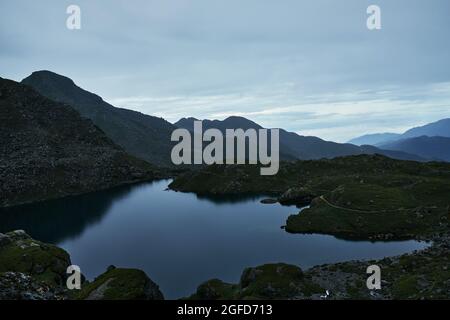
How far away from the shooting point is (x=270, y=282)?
57.5 metres

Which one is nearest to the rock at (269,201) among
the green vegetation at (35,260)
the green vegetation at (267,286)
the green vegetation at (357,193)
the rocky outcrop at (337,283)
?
the green vegetation at (357,193)

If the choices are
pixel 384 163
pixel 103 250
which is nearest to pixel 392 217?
pixel 103 250

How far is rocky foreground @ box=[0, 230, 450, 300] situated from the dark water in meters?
7.51

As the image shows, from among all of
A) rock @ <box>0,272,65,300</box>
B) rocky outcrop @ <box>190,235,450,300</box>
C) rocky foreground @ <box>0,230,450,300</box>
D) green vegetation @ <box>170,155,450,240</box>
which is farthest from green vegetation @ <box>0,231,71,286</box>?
green vegetation @ <box>170,155,450,240</box>

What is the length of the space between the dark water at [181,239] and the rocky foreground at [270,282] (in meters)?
7.51

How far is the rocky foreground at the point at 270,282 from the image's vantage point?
51656 millimetres

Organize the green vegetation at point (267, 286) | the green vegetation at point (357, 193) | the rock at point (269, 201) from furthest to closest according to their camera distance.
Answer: the rock at point (269, 201) < the green vegetation at point (357, 193) < the green vegetation at point (267, 286)

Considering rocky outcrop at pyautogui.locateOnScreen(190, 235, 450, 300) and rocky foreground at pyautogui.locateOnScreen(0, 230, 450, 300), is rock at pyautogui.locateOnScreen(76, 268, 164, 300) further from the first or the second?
rocky outcrop at pyautogui.locateOnScreen(190, 235, 450, 300)

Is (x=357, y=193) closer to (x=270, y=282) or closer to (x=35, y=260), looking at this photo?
(x=270, y=282)

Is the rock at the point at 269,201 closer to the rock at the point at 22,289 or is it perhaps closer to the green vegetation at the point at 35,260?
the green vegetation at the point at 35,260

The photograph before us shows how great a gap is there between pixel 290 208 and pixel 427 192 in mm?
42212
